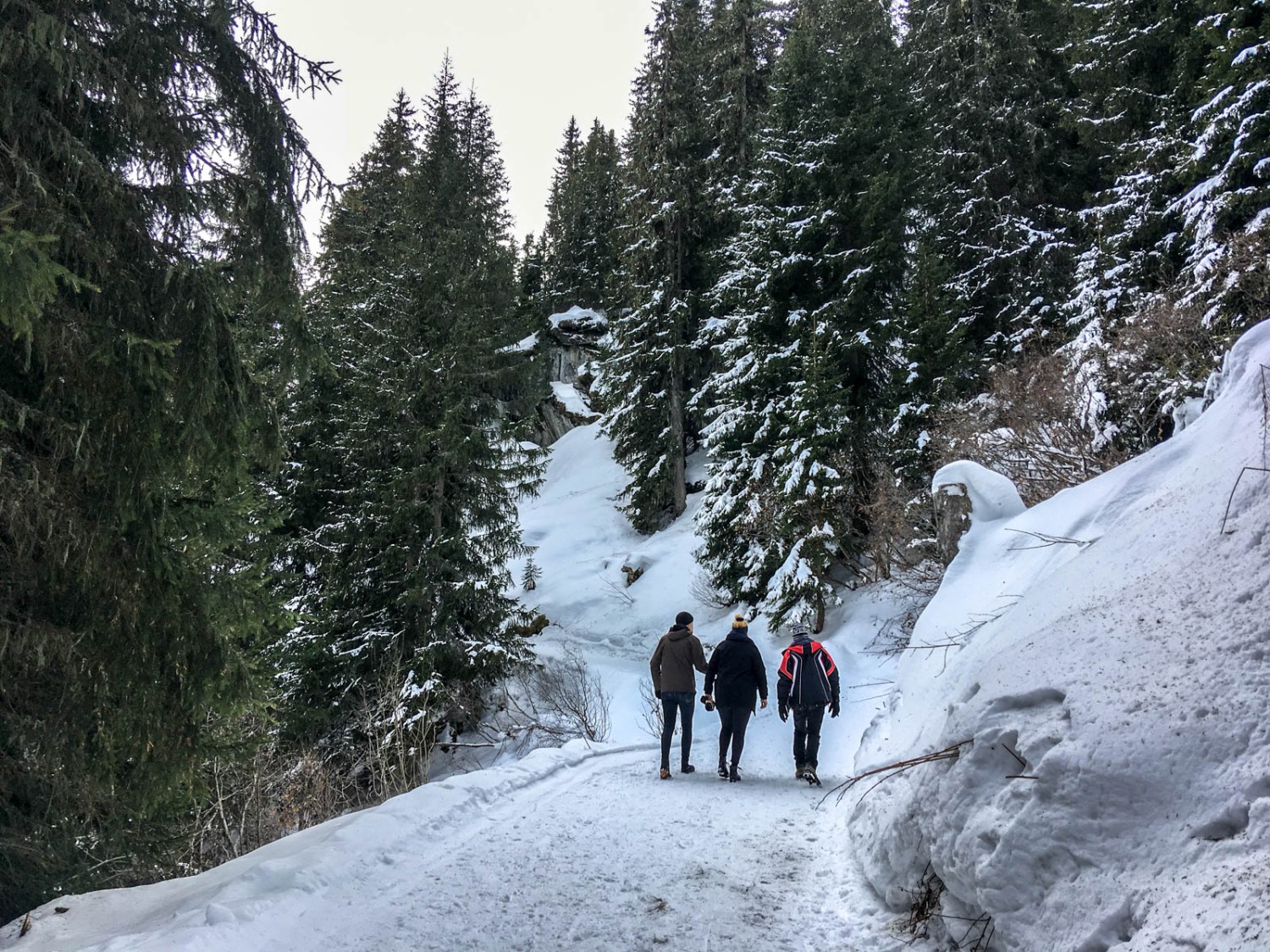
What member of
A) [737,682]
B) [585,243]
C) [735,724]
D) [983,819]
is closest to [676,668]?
[737,682]

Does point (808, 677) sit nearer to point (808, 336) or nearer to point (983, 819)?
point (983, 819)

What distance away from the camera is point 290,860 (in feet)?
14.5

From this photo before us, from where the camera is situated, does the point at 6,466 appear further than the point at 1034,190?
No

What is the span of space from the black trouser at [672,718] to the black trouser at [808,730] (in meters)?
1.22

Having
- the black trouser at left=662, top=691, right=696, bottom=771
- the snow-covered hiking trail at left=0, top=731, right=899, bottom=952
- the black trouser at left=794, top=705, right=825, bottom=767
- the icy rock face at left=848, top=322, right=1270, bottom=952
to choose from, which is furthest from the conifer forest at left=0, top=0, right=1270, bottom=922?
the black trouser at left=794, top=705, right=825, bottom=767

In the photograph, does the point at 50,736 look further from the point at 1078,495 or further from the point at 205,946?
the point at 1078,495

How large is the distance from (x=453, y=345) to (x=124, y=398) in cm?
1102

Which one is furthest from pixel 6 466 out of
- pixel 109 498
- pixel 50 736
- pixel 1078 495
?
pixel 1078 495

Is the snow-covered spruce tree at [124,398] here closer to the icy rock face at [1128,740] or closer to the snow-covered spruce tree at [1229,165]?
the icy rock face at [1128,740]

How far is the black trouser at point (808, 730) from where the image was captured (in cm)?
851

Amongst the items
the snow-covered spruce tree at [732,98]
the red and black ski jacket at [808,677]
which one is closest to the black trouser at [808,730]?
the red and black ski jacket at [808,677]

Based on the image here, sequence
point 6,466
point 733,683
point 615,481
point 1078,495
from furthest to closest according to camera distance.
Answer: point 615,481, point 733,683, point 1078,495, point 6,466

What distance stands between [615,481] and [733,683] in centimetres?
2513

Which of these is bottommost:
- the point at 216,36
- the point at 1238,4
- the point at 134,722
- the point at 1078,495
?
the point at 134,722
